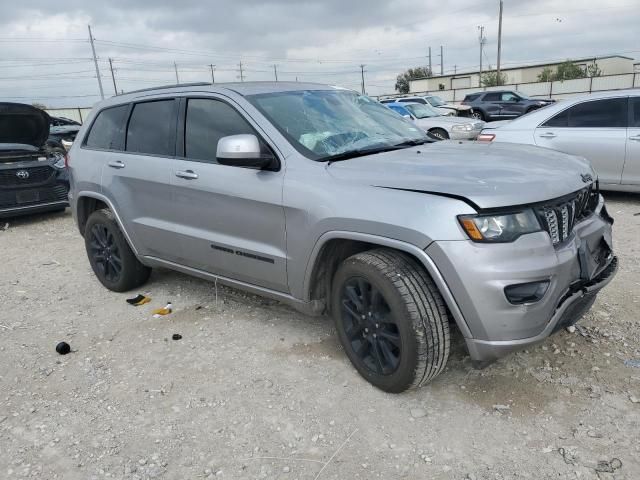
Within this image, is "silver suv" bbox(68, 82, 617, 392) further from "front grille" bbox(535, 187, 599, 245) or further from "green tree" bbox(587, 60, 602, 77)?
"green tree" bbox(587, 60, 602, 77)

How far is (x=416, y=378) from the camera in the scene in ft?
9.23

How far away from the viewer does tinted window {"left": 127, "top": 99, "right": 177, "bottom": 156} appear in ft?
13.4

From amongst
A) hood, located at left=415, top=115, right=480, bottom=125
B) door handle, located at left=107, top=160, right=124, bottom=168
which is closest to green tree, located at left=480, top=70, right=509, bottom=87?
hood, located at left=415, top=115, right=480, bottom=125

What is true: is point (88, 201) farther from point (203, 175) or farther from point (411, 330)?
point (411, 330)

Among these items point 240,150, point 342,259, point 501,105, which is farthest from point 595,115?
point 501,105

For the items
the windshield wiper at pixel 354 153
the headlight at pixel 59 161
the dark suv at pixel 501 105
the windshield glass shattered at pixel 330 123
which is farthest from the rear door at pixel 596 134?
the dark suv at pixel 501 105

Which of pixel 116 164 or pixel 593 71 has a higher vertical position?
pixel 593 71

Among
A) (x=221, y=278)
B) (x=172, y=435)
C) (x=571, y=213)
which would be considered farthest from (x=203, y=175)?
(x=571, y=213)

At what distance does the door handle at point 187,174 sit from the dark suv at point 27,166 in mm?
4888

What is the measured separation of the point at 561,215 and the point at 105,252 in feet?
12.7

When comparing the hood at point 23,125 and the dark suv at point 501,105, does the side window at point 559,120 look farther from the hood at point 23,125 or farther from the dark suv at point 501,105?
the dark suv at point 501,105

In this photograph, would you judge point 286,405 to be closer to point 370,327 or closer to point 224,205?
point 370,327

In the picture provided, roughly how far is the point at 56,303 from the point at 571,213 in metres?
4.29

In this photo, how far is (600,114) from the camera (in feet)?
23.3
